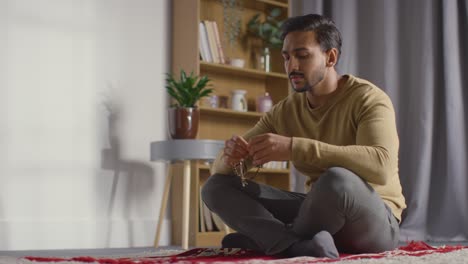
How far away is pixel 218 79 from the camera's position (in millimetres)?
4273

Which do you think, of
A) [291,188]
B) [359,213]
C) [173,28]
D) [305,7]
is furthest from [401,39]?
[359,213]

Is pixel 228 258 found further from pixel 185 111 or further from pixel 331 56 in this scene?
pixel 185 111

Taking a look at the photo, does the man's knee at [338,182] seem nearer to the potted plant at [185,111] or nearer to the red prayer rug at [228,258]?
the red prayer rug at [228,258]

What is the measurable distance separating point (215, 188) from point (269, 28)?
93.7 inches

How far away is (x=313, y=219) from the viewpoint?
1.86 m

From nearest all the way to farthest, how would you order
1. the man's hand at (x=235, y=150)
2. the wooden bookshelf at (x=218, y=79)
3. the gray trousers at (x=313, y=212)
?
the gray trousers at (x=313, y=212) → the man's hand at (x=235, y=150) → the wooden bookshelf at (x=218, y=79)

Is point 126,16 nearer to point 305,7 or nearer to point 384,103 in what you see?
point 305,7

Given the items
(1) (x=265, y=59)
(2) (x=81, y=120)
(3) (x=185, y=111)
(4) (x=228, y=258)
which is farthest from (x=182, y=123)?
(4) (x=228, y=258)

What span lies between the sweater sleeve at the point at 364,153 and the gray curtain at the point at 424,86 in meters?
2.32

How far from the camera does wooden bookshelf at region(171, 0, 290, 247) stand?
392 centimetres

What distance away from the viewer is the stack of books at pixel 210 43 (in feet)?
13.1

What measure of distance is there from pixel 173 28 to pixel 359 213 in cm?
259

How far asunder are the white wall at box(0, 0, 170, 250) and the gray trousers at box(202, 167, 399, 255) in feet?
5.63

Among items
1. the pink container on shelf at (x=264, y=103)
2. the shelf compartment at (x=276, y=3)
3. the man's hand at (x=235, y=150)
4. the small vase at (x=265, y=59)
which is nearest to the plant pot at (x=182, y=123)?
the pink container on shelf at (x=264, y=103)
